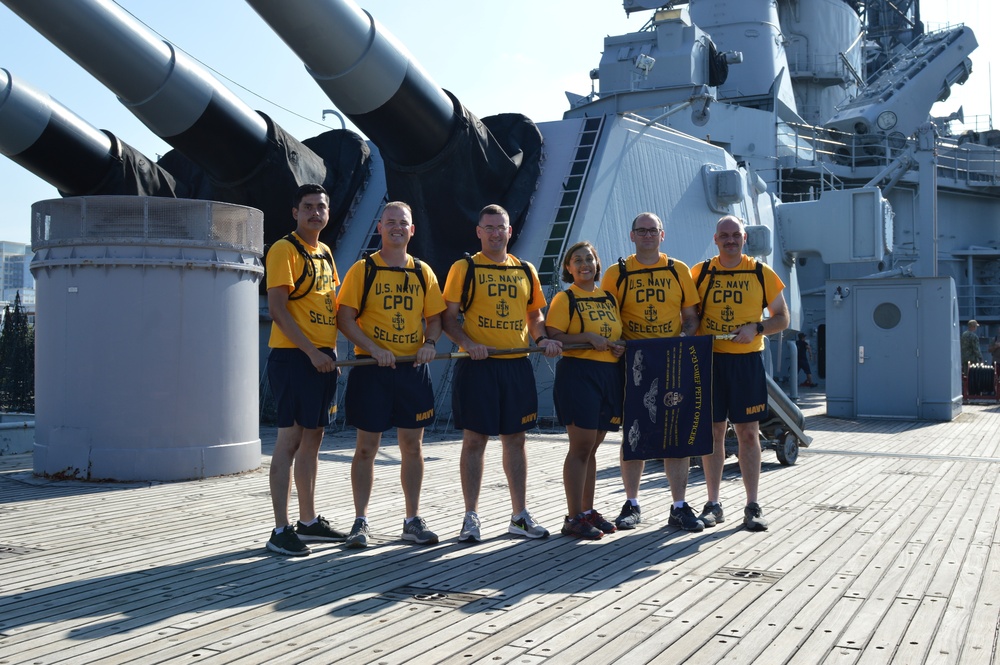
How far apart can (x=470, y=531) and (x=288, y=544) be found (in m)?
0.87

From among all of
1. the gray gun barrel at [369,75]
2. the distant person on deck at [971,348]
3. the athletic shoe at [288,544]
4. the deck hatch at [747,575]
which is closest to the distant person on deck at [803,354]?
the distant person on deck at [971,348]

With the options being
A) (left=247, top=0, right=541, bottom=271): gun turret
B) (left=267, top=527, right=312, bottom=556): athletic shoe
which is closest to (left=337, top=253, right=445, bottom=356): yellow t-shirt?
(left=267, top=527, right=312, bottom=556): athletic shoe

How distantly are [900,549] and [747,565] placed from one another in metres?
0.85

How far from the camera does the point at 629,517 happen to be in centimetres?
551

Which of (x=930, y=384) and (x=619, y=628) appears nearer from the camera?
(x=619, y=628)

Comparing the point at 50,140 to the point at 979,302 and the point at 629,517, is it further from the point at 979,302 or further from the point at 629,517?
the point at 979,302

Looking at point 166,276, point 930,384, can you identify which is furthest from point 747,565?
point 930,384

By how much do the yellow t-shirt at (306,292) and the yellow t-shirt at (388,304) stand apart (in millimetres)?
93

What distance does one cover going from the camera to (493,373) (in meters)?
5.12

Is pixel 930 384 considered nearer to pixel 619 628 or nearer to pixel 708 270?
pixel 708 270

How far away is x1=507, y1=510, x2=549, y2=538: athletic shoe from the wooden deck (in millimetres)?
100

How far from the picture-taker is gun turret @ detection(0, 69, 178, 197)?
9883 mm

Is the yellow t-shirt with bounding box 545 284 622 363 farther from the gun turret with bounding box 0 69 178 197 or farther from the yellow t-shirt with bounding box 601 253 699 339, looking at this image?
the gun turret with bounding box 0 69 178 197

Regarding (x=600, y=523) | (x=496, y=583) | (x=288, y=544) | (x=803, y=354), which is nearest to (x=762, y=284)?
(x=600, y=523)
